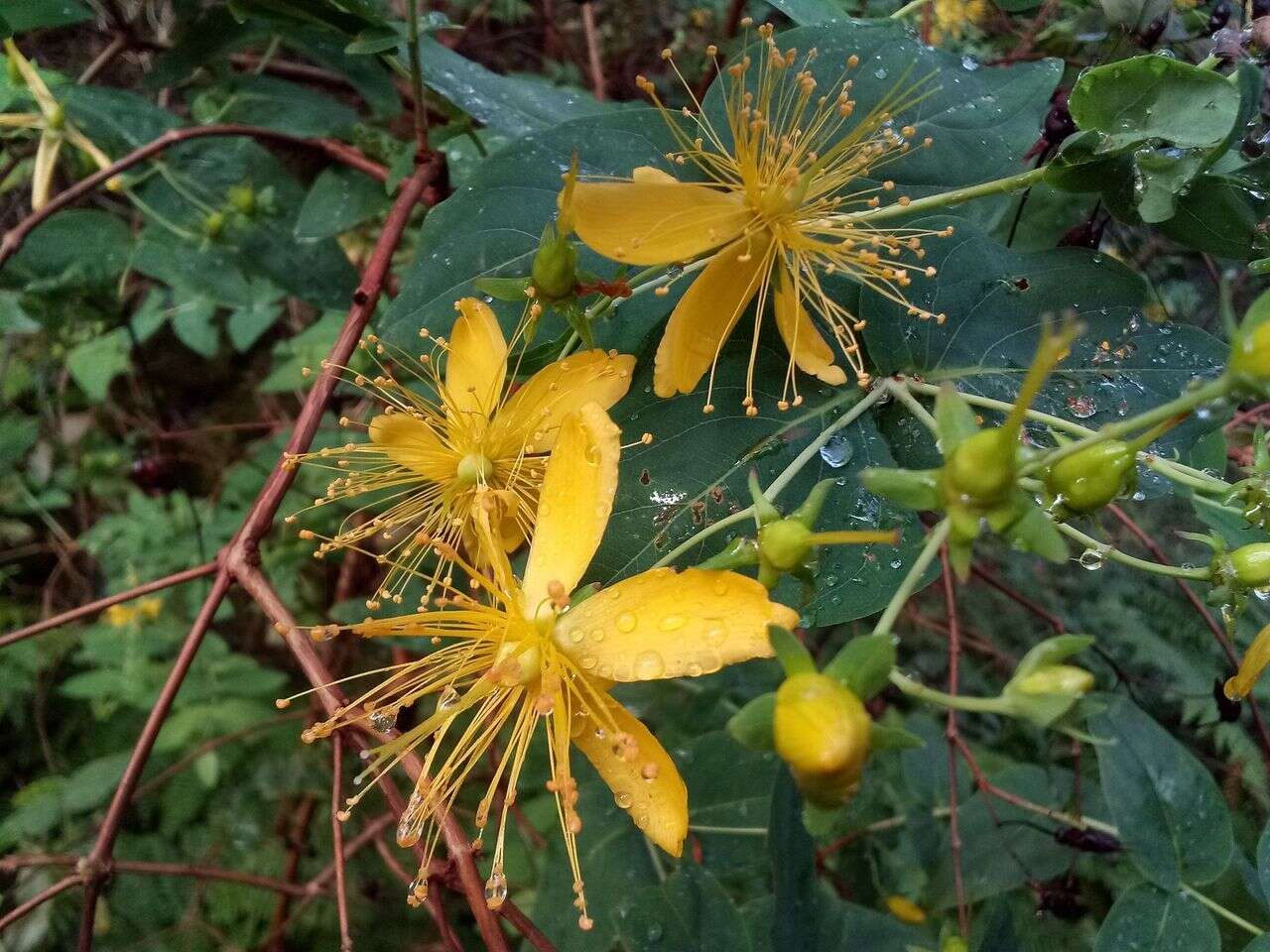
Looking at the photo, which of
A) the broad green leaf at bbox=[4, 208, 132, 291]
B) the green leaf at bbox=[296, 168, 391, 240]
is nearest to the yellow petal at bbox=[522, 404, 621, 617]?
the green leaf at bbox=[296, 168, 391, 240]

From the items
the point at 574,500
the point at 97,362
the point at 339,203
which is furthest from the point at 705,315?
the point at 97,362

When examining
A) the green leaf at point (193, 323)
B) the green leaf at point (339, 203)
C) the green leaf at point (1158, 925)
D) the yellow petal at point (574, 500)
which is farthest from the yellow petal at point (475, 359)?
the green leaf at point (193, 323)

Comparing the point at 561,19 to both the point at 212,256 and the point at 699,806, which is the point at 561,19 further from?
the point at 699,806

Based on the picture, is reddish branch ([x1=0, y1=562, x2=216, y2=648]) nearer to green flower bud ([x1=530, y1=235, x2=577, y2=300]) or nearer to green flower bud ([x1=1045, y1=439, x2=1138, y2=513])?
green flower bud ([x1=530, y1=235, x2=577, y2=300])

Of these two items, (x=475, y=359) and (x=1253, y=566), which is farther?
(x=475, y=359)

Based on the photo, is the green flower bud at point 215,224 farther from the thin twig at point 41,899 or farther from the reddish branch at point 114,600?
the thin twig at point 41,899

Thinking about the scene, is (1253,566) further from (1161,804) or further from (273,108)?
(273,108)
